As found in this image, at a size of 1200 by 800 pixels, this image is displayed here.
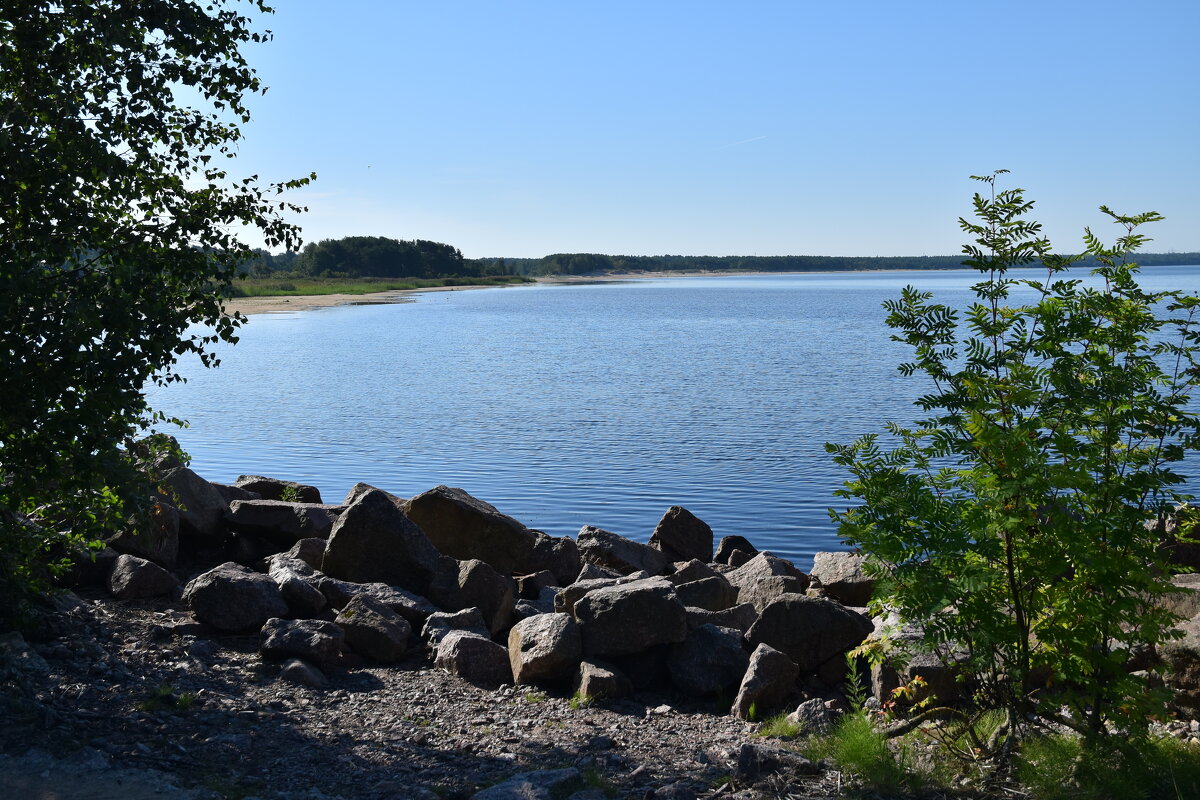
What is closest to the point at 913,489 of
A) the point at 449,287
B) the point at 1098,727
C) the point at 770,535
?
the point at 1098,727

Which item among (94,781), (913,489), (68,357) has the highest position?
(68,357)

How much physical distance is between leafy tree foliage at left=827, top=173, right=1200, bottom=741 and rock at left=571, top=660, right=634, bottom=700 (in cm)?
351

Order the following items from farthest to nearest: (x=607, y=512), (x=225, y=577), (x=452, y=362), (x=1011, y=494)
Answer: (x=452, y=362) < (x=607, y=512) < (x=225, y=577) < (x=1011, y=494)

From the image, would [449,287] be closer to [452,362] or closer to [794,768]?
[452,362]

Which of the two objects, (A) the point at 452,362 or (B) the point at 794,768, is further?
(A) the point at 452,362

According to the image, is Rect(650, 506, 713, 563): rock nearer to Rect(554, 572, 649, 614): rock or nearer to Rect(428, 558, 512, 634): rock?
Rect(554, 572, 649, 614): rock

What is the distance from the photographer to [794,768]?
733 cm

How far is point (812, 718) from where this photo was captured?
8766mm

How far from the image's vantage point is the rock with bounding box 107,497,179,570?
12398 mm

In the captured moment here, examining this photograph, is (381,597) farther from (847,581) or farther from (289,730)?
(847,581)

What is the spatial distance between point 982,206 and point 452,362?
149ft

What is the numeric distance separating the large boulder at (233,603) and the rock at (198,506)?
8.95 feet

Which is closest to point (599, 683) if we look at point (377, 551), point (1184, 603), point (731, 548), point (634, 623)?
point (634, 623)

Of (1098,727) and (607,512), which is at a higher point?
(1098,727)
